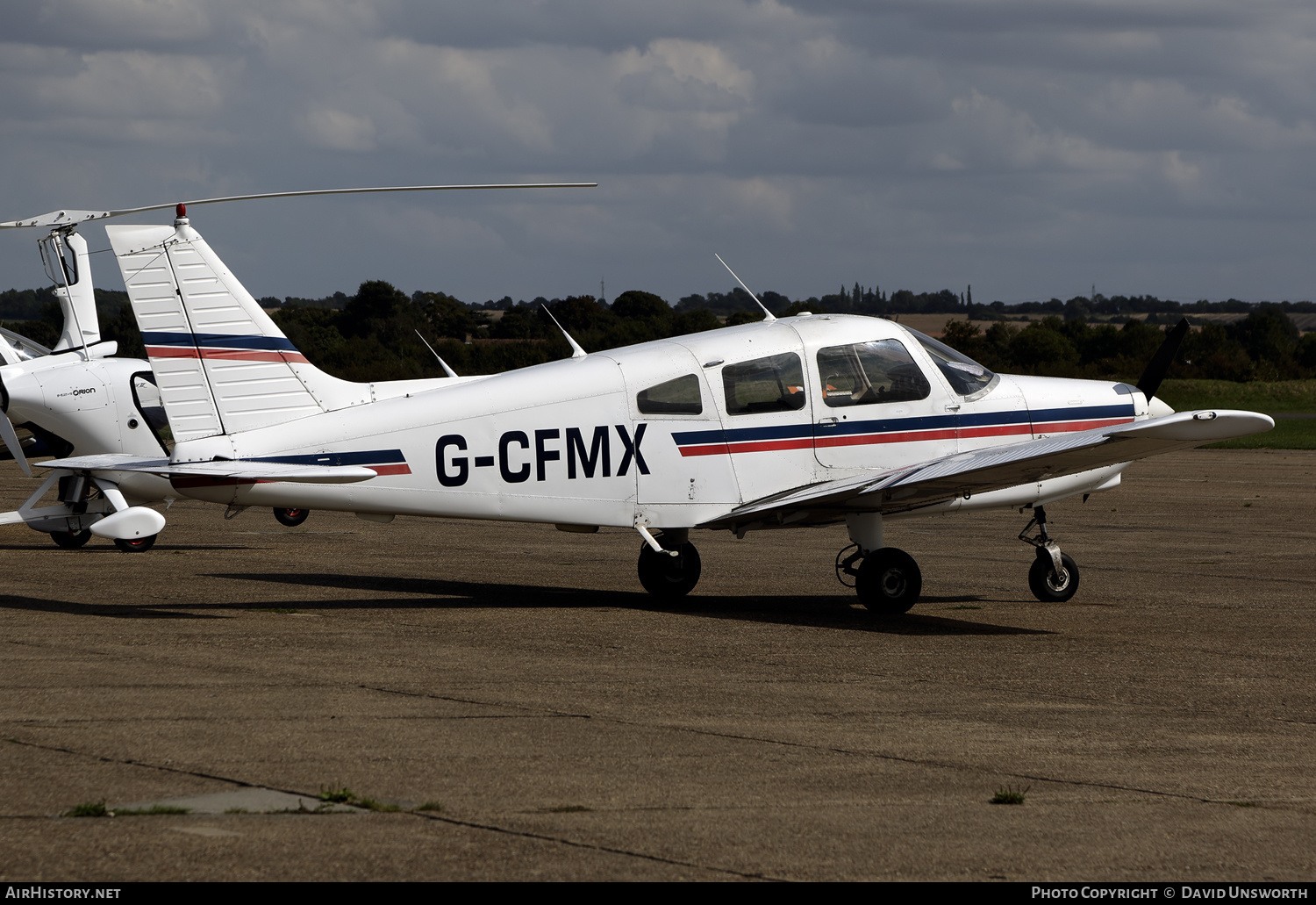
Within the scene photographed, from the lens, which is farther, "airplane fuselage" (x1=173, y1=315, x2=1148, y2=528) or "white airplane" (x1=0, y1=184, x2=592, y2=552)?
"white airplane" (x1=0, y1=184, x2=592, y2=552)

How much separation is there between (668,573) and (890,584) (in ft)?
7.08

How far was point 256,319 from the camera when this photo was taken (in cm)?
1234

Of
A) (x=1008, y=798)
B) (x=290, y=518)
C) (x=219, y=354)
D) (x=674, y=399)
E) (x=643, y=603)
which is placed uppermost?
(x=219, y=354)

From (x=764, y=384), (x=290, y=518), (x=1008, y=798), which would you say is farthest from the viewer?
(x=290, y=518)

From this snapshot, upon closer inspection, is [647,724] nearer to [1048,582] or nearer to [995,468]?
[995,468]

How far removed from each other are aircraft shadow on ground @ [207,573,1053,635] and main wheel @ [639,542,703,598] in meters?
0.11

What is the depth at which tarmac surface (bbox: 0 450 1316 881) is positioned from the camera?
579 centimetres

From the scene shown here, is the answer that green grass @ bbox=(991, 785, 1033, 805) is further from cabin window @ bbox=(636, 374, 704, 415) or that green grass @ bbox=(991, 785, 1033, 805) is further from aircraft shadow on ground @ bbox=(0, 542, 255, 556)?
aircraft shadow on ground @ bbox=(0, 542, 255, 556)

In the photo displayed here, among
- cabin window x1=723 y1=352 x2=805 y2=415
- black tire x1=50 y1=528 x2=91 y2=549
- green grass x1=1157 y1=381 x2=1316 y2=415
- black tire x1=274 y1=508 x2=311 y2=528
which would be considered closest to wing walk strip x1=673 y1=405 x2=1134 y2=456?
cabin window x1=723 y1=352 x2=805 y2=415

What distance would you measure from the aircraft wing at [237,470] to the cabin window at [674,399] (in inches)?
94.4

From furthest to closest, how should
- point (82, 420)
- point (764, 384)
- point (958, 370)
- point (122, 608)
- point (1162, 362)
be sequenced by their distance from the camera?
point (82, 420), point (1162, 362), point (958, 370), point (122, 608), point (764, 384)

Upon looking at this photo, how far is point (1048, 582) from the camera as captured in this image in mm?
13633

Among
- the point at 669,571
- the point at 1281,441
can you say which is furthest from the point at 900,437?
the point at 1281,441
